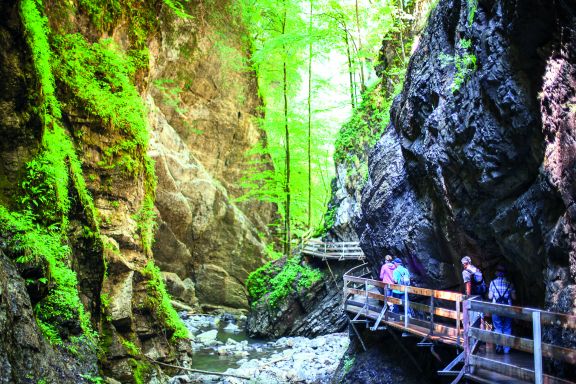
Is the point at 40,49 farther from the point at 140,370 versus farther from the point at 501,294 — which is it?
the point at 501,294

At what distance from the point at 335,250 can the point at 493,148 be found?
49.9 feet

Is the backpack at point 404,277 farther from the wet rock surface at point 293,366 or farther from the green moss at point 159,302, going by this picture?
the green moss at point 159,302

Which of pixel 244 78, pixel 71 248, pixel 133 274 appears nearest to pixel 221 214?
pixel 244 78

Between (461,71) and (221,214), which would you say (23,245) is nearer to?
(461,71)

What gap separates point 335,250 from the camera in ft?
75.6

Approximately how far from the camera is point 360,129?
22969 mm

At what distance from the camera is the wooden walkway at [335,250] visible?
21.4m

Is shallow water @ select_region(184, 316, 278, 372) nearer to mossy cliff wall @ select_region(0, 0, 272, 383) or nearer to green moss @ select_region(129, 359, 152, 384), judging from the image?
mossy cliff wall @ select_region(0, 0, 272, 383)

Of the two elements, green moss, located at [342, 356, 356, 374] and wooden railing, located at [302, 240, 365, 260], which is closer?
green moss, located at [342, 356, 356, 374]

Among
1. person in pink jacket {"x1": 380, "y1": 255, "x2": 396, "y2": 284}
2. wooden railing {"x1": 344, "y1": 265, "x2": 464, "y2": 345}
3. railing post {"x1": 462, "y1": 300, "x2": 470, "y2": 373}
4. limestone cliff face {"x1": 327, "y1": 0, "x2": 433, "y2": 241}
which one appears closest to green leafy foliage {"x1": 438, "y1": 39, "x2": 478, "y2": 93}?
wooden railing {"x1": 344, "y1": 265, "x2": 464, "y2": 345}

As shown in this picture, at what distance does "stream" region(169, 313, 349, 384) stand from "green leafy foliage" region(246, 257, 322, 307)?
2.21m

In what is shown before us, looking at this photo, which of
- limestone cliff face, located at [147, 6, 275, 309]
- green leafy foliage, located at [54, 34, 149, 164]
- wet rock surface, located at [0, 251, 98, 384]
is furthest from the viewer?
limestone cliff face, located at [147, 6, 275, 309]

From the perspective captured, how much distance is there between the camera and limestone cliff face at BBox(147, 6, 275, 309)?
99.2 ft

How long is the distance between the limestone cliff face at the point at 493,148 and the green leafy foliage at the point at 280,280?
1093 cm
